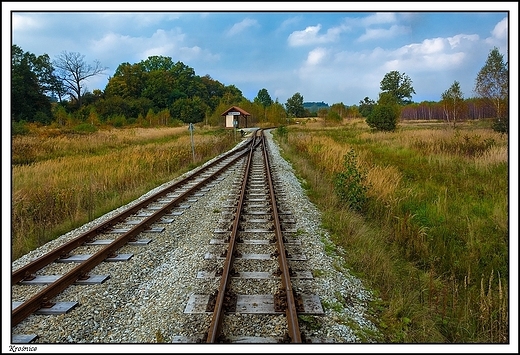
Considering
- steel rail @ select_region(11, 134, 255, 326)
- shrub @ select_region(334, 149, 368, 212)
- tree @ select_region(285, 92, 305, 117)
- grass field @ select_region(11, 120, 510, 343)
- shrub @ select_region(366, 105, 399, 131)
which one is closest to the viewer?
steel rail @ select_region(11, 134, 255, 326)

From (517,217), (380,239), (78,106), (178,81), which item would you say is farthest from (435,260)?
(178,81)

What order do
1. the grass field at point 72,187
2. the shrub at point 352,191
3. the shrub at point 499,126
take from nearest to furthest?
the grass field at point 72,187, the shrub at point 352,191, the shrub at point 499,126

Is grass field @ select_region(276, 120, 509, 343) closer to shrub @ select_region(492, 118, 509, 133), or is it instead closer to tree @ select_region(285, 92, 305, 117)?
shrub @ select_region(492, 118, 509, 133)

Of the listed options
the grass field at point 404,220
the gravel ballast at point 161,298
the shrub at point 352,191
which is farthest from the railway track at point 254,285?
the shrub at point 352,191

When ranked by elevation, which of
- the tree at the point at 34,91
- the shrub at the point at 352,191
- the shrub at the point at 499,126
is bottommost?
the shrub at the point at 352,191

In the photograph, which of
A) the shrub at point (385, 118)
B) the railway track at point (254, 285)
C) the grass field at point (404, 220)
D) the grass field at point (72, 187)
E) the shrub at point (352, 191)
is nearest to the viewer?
the railway track at point (254, 285)

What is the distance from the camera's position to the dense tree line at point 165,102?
117 feet

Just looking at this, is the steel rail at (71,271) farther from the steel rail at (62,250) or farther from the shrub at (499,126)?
the shrub at (499,126)

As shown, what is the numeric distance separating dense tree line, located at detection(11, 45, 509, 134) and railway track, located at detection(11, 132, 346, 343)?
15755 mm

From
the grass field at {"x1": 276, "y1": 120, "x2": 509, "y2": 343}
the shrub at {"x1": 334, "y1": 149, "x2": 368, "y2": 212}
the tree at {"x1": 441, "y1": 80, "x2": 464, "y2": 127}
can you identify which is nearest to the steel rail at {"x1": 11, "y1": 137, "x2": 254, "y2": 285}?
the grass field at {"x1": 276, "y1": 120, "x2": 509, "y2": 343}

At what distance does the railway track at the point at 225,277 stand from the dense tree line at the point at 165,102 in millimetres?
15755

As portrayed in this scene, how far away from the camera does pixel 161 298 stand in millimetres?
3873

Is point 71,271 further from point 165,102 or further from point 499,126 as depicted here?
point 165,102

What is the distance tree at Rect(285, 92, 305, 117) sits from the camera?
10212cm
